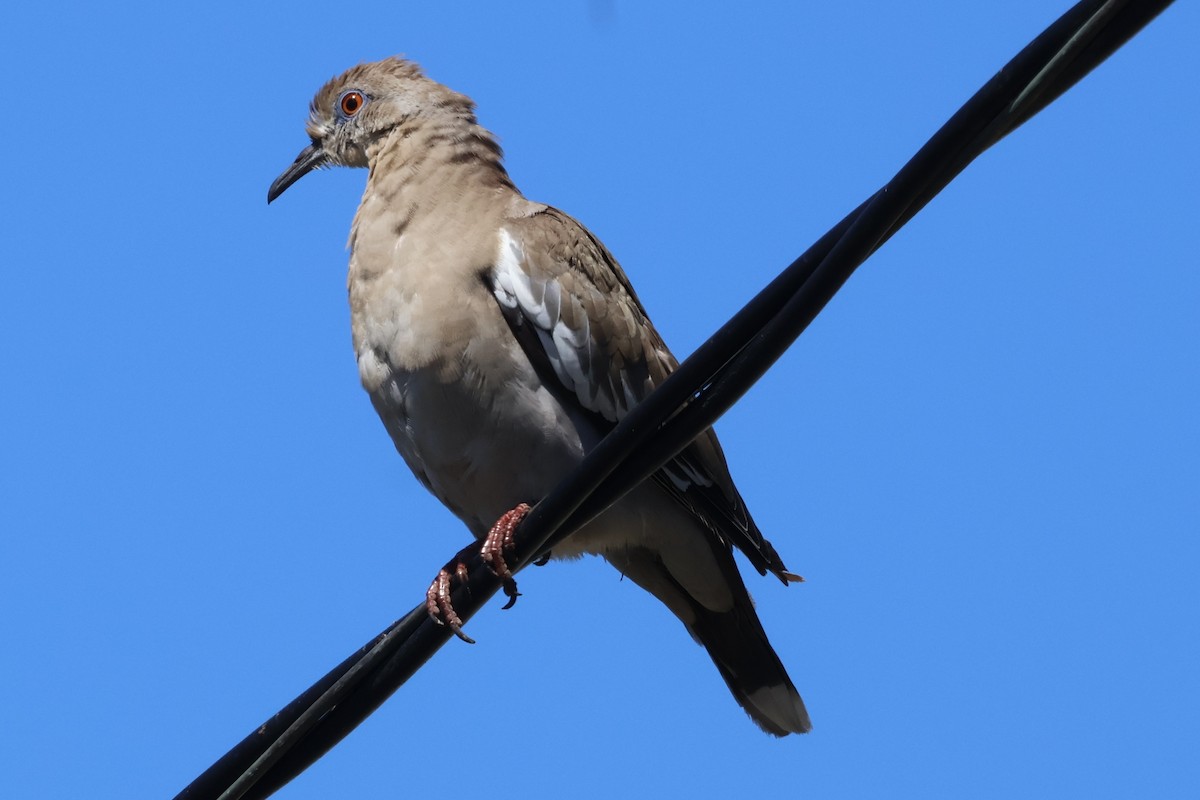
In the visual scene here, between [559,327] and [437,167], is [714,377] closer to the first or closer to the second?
[559,327]

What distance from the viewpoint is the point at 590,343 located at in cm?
466

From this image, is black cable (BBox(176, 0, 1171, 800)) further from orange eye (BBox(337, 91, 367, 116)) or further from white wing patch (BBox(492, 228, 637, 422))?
orange eye (BBox(337, 91, 367, 116))

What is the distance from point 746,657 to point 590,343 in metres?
1.30

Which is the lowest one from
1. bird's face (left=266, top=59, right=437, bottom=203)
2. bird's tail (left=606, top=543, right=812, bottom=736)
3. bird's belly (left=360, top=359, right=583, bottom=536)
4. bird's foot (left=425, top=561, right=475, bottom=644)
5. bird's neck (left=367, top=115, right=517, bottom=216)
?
bird's foot (left=425, top=561, right=475, bottom=644)

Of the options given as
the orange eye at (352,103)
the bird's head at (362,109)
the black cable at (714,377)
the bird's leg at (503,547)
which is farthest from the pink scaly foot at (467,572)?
the orange eye at (352,103)

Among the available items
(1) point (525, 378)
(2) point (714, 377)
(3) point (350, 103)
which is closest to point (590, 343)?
(1) point (525, 378)

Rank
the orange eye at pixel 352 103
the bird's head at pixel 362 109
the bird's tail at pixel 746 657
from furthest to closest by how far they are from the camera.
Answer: the orange eye at pixel 352 103, the bird's head at pixel 362 109, the bird's tail at pixel 746 657

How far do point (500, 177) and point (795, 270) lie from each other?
8.80ft

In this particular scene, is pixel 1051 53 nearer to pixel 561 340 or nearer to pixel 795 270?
pixel 795 270

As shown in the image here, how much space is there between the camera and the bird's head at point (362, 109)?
5508 mm

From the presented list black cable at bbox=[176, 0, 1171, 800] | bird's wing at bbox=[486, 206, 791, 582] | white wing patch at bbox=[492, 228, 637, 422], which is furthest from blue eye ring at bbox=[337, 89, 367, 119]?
black cable at bbox=[176, 0, 1171, 800]

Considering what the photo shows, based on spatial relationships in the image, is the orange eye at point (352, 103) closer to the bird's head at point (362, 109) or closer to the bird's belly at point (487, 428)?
the bird's head at point (362, 109)

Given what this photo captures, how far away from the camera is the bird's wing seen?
4566 millimetres

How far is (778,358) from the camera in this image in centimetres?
274
